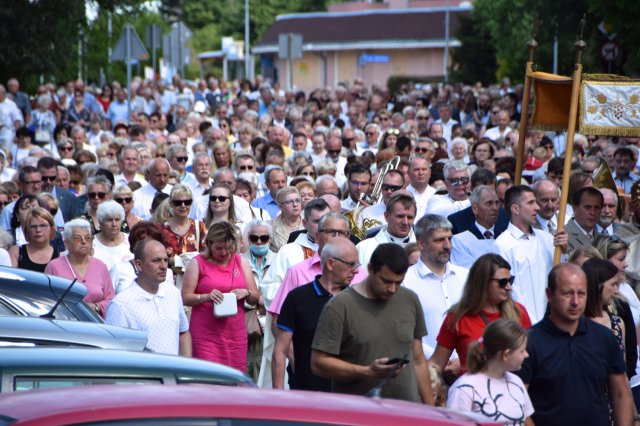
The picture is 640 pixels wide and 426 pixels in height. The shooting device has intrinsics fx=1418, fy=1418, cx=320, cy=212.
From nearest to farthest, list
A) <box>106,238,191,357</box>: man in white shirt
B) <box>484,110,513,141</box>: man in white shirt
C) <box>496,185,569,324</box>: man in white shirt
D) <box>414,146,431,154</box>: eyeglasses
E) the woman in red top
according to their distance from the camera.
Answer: the woman in red top, <box>106,238,191,357</box>: man in white shirt, <box>496,185,569,324</box>: man in white shirt, <box>414,146,431,154</box>: eyeglasses, <box>484,110,513,141</box>: man in white shirt

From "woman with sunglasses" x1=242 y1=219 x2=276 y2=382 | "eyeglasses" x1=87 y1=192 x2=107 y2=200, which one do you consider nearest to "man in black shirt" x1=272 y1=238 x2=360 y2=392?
"woman with sunglasses" x1=242 y1=219 x2=276 y2=382

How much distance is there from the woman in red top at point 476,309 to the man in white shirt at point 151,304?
2309mm

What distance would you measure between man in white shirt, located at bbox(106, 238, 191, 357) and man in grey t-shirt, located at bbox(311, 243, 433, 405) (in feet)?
7.64

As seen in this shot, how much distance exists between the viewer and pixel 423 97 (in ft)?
107

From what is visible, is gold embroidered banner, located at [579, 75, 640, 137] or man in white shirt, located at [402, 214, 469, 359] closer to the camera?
man in white shirt, located at [402, 214, 469, 359]

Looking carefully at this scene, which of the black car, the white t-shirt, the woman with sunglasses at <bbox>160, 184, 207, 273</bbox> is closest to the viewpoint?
the white t-shirt

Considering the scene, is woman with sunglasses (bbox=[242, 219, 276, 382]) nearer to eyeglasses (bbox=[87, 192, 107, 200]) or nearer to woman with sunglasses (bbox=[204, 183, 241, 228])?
woman with sunglasses (bbox=[204, 183, 241, 228])

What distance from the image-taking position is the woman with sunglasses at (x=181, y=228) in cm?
1264

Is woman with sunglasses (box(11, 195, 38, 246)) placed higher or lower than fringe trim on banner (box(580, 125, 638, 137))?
lower

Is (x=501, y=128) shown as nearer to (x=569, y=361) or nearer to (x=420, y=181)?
(x=420, y=181)

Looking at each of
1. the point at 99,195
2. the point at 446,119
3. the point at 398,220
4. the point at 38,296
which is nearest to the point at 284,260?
the point at 398,220

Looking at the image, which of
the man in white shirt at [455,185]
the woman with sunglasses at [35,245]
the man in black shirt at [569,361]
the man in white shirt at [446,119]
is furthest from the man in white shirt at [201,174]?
the man in white shirt at [446,119]

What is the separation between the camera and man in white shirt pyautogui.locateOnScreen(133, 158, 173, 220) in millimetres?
15602

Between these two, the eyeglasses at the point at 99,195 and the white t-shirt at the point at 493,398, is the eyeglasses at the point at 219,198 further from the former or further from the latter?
the white t-shirt at the point at 493,398
